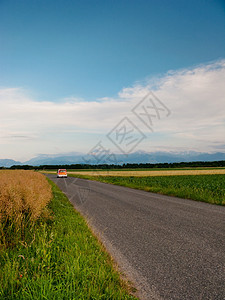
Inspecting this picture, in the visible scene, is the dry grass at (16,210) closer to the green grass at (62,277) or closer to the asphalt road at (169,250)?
the green grass at (62,277)

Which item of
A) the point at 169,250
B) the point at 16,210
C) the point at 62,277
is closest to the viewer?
the point at 62,277

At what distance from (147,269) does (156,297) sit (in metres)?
0.88

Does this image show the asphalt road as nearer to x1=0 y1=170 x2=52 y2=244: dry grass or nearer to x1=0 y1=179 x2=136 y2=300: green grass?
x1=0 y1=179 x2=136 y2=300: green grass

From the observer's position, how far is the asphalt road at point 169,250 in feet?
11.7

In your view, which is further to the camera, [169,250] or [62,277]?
[169,250]

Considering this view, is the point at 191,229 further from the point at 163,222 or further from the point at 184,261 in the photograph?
the point at 184,261

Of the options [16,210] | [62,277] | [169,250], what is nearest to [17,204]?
[16,210]

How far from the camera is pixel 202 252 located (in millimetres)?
4930

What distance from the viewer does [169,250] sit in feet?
16.7

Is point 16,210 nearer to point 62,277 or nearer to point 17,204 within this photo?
point 17,204

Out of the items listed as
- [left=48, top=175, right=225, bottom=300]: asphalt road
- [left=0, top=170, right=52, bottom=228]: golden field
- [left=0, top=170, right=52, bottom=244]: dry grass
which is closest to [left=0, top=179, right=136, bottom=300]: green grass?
[left=48, top=175, right=225, bottom=300]: asphalt road

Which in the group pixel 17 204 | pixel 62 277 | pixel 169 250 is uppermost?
pixel 17 204

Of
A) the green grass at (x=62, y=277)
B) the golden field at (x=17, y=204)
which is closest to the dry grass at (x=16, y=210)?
the golden field at (x=17, y=204)

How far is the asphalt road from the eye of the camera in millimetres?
3566
